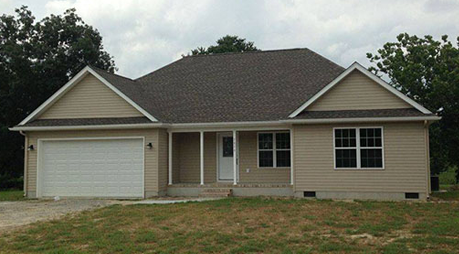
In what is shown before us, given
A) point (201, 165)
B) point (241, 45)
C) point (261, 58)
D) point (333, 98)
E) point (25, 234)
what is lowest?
point (25, 234)

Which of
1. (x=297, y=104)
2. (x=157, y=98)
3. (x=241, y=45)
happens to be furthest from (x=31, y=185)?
(x=241, y=45)

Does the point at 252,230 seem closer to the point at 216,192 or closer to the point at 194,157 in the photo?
the point at 216,192

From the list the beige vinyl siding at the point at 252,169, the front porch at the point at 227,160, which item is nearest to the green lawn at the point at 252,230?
the front porch at the point at 227,160

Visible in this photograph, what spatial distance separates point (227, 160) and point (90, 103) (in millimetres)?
6016

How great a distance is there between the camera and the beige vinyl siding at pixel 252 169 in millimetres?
18047

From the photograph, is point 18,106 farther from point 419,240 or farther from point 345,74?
point 419,240

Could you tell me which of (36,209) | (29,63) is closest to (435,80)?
(36,209)

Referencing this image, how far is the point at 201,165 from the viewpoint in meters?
17.8

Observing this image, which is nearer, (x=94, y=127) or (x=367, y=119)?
(x=367, y=119)

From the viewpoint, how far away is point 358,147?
15.5m

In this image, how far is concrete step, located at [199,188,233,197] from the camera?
16.7 metres

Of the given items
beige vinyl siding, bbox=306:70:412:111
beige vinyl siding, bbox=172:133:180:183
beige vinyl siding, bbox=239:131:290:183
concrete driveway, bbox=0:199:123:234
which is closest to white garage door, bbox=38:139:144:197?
concrete driveway, bbox=0:199:123:234

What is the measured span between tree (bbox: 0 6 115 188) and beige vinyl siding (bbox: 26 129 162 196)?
11362 mm

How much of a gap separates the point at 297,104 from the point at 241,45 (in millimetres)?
26115
